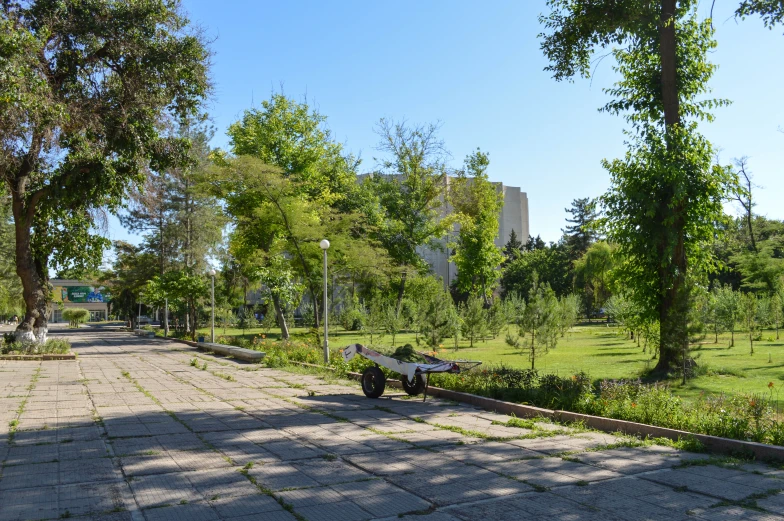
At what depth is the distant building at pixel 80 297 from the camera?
286 feet

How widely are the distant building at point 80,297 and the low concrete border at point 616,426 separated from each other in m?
66.6

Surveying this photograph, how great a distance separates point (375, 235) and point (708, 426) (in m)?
35.7

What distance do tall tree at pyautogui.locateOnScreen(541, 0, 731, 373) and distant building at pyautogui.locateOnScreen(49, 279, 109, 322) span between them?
65541mm

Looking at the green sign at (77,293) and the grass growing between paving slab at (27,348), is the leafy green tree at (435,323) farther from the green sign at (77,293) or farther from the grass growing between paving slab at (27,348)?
the green sign at (77,293)

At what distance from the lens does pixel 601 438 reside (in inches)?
287

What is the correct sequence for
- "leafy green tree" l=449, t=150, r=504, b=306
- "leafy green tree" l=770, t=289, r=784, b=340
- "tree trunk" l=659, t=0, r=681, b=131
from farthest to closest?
1. "leafy green tree" l=449, t=150, r=504, b=306
2. "leafy green tree" l=770, t=289, r=784, b=340
3. "tree trunk" l=659, t=0, r=681, b=131

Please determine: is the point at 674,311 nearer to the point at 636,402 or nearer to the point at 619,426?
the point at 636,402

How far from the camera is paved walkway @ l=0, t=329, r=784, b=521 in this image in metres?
4.57

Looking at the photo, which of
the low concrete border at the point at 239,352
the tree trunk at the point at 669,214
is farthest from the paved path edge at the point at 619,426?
the low concrete border at the point at 239,352

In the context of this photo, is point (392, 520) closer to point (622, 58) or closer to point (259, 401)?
point (259, 401)

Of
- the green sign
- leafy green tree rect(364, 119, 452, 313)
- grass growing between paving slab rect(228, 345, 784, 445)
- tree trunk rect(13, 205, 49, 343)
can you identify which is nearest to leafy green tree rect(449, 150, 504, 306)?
leafy green tree rect(364, 119, 452, 313)

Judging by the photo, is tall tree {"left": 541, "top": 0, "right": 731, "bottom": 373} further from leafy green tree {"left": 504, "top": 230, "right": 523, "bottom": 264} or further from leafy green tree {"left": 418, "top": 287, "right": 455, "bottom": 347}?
leafy green tree {"left": 504, "top": 230, "right": 523, "bottom": 264}

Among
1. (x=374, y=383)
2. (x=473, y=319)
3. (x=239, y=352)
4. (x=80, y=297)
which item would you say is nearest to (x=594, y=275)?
(x=473, y=319)

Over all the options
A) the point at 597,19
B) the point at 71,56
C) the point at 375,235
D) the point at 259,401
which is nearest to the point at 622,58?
the point at 597,19
